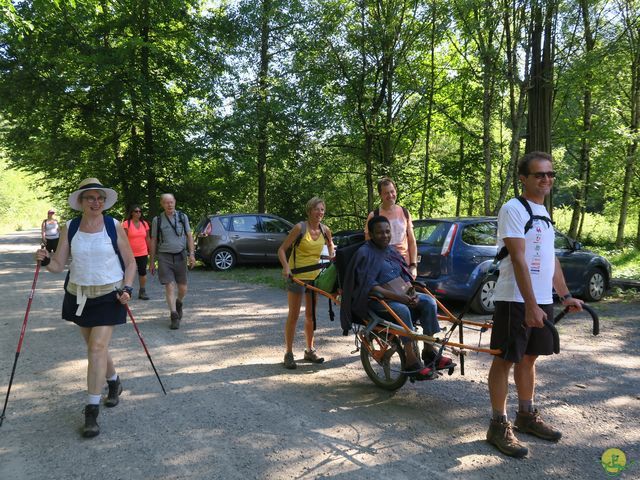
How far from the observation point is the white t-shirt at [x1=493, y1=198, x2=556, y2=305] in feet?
10.8

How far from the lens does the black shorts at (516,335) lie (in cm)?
329

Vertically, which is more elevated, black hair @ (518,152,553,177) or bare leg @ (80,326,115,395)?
black hair @ (518,152,553,177)

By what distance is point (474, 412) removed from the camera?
404cm

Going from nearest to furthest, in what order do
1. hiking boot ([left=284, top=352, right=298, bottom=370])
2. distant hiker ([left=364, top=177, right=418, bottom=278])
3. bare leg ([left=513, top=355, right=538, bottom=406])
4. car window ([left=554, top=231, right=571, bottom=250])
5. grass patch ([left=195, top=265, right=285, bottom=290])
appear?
bare leg ([left=513, top=355, right=538, bottom=406])
hiking boot ([left=284, top=352, right=298, bottom=370])
distant hiker ([left=364, top=177, right=418, bottom=278])
car window ([left=554, top=231, right=571, bottom=250])
grass patch ([left=195, top=265, right=285, bottom=290])

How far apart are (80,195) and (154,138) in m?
16.4

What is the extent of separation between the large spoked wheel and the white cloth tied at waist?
2.20 meters

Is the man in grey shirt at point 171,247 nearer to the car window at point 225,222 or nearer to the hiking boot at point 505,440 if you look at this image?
the hiking boot at point 505,440

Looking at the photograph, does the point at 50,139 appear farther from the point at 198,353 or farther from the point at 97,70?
the point at 198,353

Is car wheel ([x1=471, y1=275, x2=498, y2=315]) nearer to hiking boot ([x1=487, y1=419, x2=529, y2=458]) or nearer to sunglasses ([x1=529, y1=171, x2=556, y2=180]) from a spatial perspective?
hiking boot ([x1=487, y1=419, x2=529, y2=458])

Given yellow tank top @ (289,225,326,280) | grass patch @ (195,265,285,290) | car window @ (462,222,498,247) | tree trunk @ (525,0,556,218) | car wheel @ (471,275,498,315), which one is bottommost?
grass patch @ (195,265,285,290)

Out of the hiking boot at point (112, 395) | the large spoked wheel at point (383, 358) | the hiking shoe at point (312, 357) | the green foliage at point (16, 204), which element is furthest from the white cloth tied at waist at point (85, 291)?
the green foliage at point (16, 204)

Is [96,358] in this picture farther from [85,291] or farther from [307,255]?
[307,255]

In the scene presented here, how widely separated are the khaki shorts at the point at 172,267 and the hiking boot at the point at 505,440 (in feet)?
16.8

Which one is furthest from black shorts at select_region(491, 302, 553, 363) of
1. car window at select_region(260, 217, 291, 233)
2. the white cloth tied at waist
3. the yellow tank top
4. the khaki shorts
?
car window at select_region(260, 217, 291, 233)
